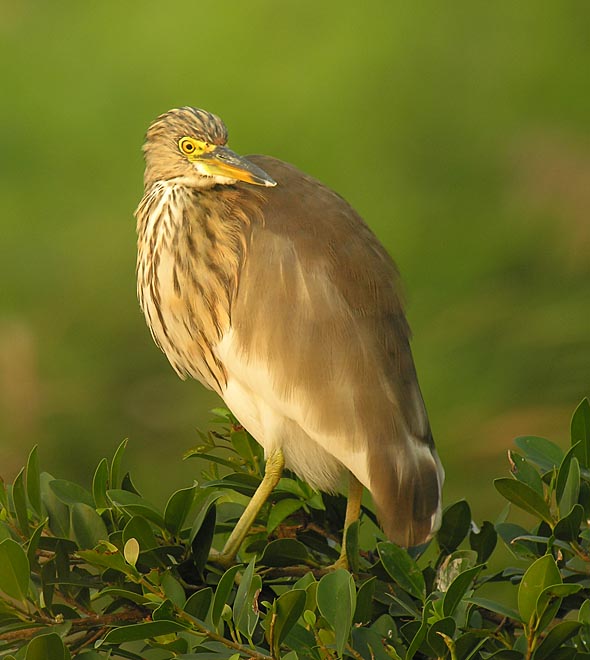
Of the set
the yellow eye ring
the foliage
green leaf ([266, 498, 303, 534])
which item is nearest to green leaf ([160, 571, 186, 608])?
the foliage

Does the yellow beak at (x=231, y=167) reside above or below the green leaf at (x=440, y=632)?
above

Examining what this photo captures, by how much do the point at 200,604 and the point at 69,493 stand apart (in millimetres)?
132

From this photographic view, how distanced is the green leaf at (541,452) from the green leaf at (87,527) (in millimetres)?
238

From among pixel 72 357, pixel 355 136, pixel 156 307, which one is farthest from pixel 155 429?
pixel 156 307

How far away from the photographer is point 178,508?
0.52m

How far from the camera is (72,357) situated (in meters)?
1.46

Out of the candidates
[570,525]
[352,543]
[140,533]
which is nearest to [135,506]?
[140,533]

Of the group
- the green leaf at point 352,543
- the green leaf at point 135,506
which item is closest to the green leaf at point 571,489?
the green leaf at point 352,543

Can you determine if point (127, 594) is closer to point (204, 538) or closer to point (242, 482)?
point (204, 538)

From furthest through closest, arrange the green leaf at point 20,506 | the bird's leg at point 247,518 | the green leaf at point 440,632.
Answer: the bird's leg at point 247,518
the green leaf at point 20,506
the green leaf at point 440,632

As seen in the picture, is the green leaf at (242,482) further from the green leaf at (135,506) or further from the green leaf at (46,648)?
the green leaf at (46,648)

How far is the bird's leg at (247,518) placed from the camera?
61 centimetres

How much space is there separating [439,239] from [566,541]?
1.01 meters

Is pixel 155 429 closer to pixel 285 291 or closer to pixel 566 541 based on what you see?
pixel 285 291
